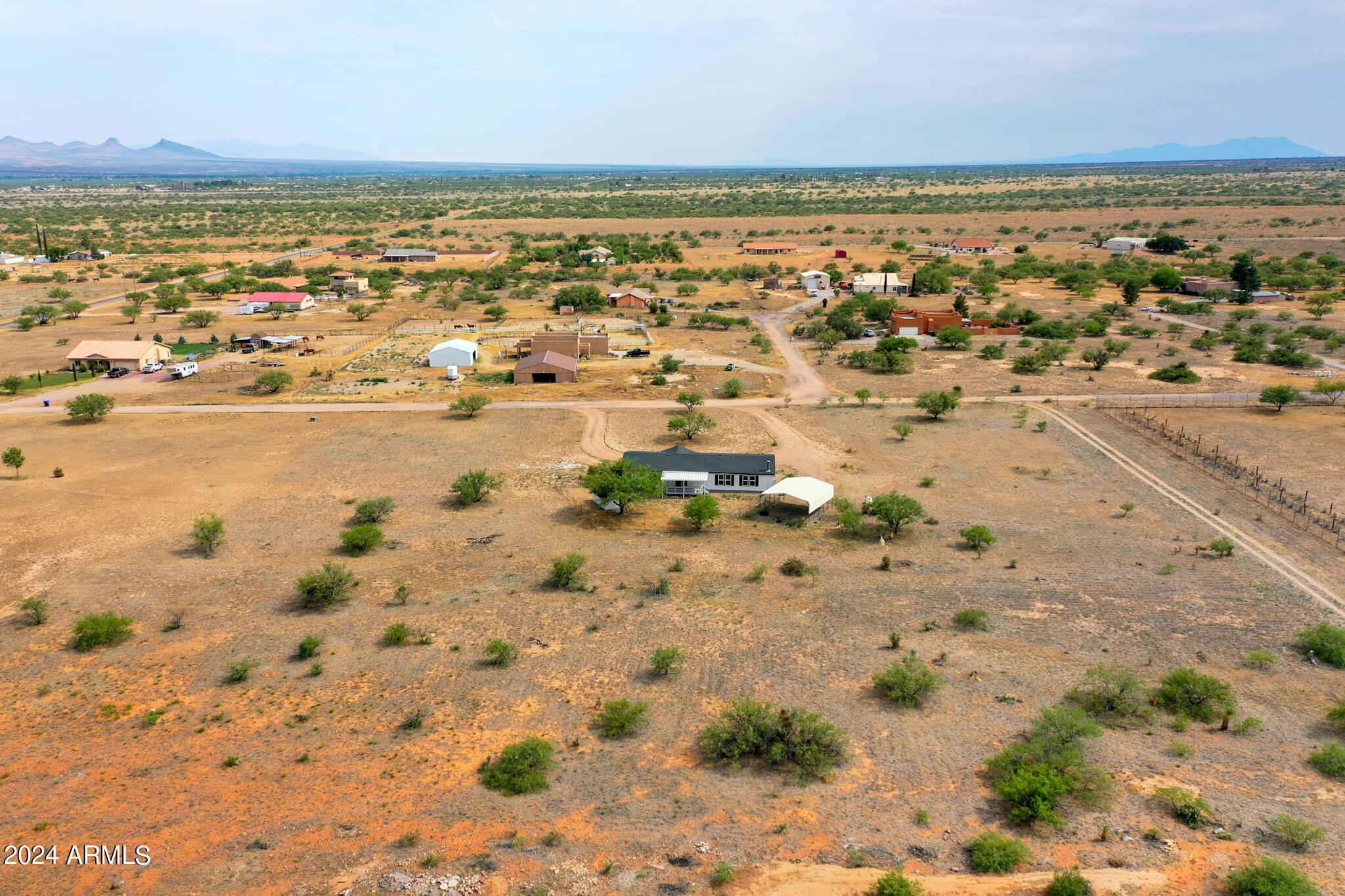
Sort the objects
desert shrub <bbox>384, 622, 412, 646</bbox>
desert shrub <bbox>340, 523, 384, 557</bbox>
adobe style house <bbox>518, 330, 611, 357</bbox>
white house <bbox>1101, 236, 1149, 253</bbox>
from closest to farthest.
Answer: desert shrub <bbox>384, 622, 412, 646</bbox> < desert shrub <bbox>340, 523, 384, 557</bbox> < adobe style house <bbox>518, 330, 611, 357</bbox> < white house <bbox>1101, 236, 1149, 253</bbox>

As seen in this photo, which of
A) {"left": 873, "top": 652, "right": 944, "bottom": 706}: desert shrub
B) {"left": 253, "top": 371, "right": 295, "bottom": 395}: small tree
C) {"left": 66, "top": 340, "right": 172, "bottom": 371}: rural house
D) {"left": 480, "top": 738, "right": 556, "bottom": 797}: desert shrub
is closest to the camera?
{"left": 480, "top": 738, "right": 556, "bottom": 797}: desert shrub

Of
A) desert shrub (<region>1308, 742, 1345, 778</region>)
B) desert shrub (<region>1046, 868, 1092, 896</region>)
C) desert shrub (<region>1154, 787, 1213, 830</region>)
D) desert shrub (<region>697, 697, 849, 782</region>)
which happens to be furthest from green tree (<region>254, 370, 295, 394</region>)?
desert shrub (<region>1308, 742, 1345, 778</region>)

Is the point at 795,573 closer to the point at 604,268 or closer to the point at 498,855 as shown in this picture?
the point at 498,855

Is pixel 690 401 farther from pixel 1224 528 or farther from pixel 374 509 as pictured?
pixel 1224 528

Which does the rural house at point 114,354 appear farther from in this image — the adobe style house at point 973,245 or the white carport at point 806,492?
the adobe style house at point 973,245

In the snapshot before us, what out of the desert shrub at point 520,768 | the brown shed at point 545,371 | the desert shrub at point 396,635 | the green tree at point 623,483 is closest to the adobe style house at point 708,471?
the green tree at point 623,483

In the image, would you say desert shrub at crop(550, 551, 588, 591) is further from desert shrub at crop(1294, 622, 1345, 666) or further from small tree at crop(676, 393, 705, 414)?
desert shrub at crop(1294, 622, 1345, 666)

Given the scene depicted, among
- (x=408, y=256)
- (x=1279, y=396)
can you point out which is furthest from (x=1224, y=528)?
(x=408, y=256)
